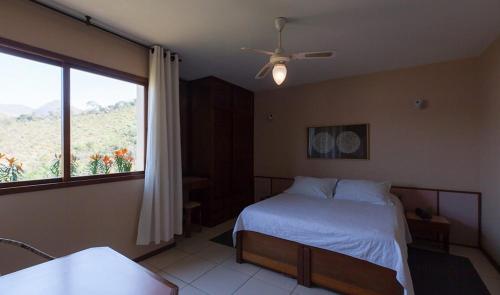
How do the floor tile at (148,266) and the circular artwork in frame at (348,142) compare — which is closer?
the floor tile at (148,266)

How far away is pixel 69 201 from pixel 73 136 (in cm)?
63

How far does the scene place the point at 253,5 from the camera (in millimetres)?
1924

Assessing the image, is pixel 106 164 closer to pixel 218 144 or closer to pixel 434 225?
pixel 218 144

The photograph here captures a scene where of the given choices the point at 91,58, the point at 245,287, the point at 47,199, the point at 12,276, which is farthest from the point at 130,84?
the point at 245,287

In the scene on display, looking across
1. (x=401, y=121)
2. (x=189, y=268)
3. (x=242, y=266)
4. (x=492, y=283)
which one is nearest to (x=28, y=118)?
(x=189, y=268)

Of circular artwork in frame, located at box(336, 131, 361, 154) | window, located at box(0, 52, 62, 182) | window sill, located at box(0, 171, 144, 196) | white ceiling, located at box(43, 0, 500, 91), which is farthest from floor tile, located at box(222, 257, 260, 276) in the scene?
white ceiling, located at box(43, 0, 500, 91)

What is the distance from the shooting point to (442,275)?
229 centimetres

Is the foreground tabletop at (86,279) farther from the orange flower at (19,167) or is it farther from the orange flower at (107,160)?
the orange flower at (107,160)

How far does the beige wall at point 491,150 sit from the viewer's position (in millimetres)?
2451

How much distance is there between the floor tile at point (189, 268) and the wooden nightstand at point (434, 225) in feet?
8.51

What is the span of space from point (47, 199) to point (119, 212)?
0.66 meters

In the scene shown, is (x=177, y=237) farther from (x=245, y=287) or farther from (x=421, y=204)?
(x=421, y=204)

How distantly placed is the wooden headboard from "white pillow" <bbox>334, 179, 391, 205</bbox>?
0.47m

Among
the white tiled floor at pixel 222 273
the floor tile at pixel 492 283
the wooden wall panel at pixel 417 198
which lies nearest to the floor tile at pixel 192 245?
the white tiled floor at pixel 222 273
